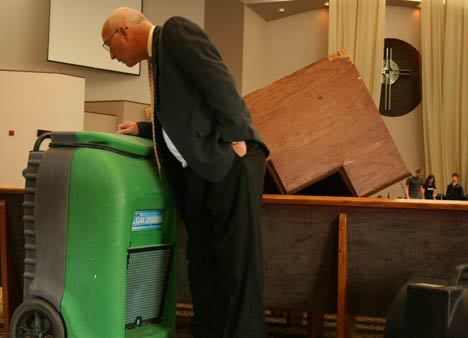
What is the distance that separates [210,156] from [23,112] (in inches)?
228

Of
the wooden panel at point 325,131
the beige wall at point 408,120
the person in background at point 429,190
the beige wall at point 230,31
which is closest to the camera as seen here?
the wooden panel at point 325,131

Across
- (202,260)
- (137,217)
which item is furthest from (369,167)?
(137,217)

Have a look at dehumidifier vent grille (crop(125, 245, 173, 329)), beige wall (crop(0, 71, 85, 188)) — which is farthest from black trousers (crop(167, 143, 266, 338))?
beige wall (crop(0, 71, 85, 188))

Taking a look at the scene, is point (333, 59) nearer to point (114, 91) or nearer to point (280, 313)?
point (280, 313)

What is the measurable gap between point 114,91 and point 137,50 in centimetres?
831

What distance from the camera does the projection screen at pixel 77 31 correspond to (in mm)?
9070

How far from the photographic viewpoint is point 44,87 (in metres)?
7.20

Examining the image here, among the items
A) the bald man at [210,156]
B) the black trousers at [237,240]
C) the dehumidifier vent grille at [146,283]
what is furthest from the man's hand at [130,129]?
the dehumidifier vent grille at [146,283]

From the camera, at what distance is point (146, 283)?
200 centimetres

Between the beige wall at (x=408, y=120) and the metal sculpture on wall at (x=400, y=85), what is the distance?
0.38ft

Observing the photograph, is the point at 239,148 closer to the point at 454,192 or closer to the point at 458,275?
the point at 458,275

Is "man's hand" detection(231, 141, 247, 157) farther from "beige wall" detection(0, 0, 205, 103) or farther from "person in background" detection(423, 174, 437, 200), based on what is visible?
"beige wall" detection(0, 0, 205, 103)

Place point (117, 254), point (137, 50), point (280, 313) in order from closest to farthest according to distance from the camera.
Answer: point (117, 254)
point (137, 50)
point (280, 313)

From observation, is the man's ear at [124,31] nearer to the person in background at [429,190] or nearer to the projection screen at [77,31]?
the person in background at [429,190]
